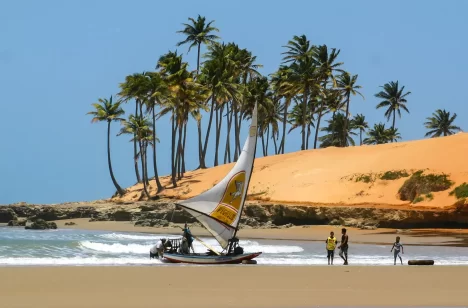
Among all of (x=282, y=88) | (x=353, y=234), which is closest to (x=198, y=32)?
(x=282, y=88)

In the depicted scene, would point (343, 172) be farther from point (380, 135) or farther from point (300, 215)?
point (380, 135)

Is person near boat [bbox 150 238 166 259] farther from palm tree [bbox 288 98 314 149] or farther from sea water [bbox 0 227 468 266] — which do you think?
palm tree [bbox 288 98 314 149]

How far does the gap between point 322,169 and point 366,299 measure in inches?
2104

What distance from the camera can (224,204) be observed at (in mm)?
30328

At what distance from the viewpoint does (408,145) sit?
235 ft

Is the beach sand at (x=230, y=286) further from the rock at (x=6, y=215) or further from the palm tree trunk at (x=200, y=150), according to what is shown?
the palm tree trunk at (x=200, y=150)

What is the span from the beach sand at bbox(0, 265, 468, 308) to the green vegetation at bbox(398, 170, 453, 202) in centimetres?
3215

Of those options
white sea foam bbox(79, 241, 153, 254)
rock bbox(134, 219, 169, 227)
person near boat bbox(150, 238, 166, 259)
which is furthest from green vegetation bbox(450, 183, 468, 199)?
person near boat bbox(150, 238, 166, 259)

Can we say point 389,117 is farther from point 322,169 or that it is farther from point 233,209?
point 233,209

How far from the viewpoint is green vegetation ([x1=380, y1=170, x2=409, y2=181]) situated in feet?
198

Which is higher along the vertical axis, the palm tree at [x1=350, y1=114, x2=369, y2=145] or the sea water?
the palm tree at [x1=350, y1=114, x2=369, y2=145]

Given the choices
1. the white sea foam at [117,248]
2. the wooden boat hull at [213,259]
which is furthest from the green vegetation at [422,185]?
the wooden boat hull at [213,259]

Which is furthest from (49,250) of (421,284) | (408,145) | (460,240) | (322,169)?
(408,145)

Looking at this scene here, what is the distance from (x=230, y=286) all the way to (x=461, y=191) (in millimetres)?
37822
